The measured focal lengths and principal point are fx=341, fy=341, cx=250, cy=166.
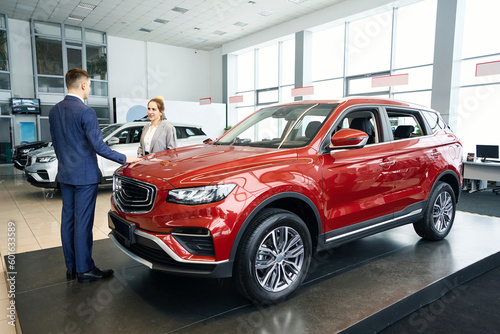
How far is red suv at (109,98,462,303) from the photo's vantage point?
1.96m

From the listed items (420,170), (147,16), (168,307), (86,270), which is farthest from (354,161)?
(147,16)

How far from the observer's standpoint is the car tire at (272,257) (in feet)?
6.71

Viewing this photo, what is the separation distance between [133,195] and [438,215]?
297cm

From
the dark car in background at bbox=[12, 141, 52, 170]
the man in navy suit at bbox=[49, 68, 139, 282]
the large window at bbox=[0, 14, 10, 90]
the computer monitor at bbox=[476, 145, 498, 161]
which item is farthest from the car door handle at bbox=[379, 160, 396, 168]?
the large window at bbox=[0, 14, 10, 90]

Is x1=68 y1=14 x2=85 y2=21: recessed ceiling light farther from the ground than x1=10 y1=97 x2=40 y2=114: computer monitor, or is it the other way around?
x1=68 y1=14 x2=85 y2=21: recessed ceiling light

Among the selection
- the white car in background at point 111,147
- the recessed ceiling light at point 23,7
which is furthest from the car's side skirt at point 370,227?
the recessed ceiling light at point 23,7

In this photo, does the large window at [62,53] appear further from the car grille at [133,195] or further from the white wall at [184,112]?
the car grille at [133,195]

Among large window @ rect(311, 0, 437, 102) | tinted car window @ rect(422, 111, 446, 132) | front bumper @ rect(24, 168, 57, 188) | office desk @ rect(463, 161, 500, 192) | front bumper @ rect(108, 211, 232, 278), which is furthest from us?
large window @ rect(311, 0, 437, 102)

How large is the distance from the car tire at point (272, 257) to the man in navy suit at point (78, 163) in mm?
1204

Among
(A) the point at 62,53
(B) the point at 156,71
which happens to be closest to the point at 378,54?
(B) the point at 156,71

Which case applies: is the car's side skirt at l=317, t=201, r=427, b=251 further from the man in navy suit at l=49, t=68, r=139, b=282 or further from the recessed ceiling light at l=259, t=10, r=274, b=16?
the recessed ceiling light at l=259, t=10, r=274, b=16

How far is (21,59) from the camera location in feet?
43.0

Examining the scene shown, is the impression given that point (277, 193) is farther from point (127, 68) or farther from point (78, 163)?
point (127, 68)

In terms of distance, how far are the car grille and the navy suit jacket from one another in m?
0.23
